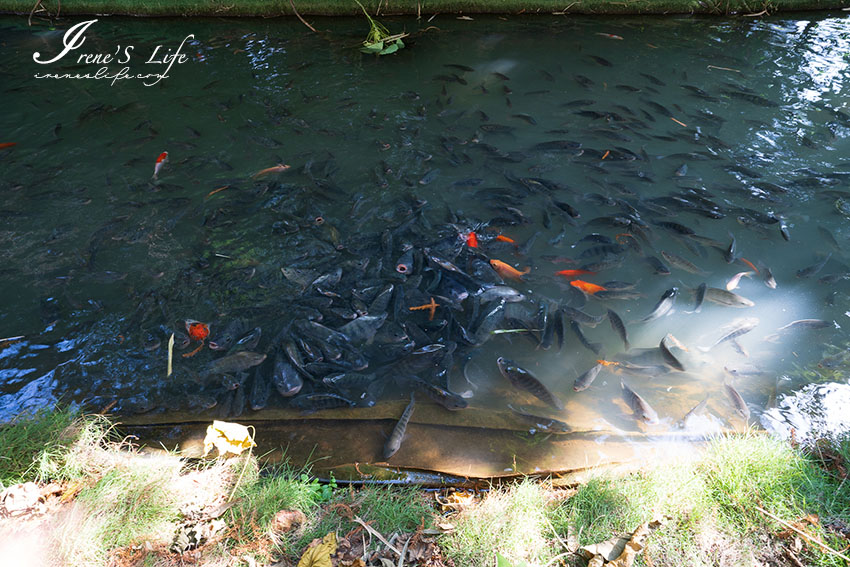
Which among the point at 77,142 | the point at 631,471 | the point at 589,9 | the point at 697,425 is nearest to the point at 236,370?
the point at 631,471

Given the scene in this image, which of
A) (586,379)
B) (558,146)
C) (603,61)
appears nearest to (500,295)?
(586,379)

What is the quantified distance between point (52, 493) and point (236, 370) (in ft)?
3.33

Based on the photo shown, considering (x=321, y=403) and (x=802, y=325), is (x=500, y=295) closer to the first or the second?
(x=321, y=403)

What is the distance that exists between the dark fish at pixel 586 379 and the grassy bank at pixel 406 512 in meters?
0.58

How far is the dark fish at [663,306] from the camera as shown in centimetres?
329

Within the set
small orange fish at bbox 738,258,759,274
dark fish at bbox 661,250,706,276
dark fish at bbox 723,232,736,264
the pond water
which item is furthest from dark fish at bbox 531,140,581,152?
small orange fish at bbox 738,258,759,274

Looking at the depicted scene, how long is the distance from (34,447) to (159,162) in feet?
9.86

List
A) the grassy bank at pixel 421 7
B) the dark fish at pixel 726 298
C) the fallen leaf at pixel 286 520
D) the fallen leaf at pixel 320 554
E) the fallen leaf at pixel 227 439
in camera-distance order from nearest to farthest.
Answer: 1. the fallen leaf at pixel 320 554
2. the fallen leaf at pixel 286 520
3. the fallen leaf at pixel 227 439
4. the dark fish at pixel 726 298
5. the grassy bank at pixel 421 7

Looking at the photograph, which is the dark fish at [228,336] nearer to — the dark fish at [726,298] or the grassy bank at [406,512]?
the grassy bank at [406,512]

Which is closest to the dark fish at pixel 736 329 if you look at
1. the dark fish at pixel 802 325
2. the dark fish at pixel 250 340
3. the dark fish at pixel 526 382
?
the dark fish at pixel 802 325

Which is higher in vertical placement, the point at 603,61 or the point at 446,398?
the point at 603,61

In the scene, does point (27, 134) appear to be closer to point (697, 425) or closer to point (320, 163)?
point (320, 163)

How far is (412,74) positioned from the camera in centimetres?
605

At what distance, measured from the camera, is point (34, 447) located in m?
2.39
